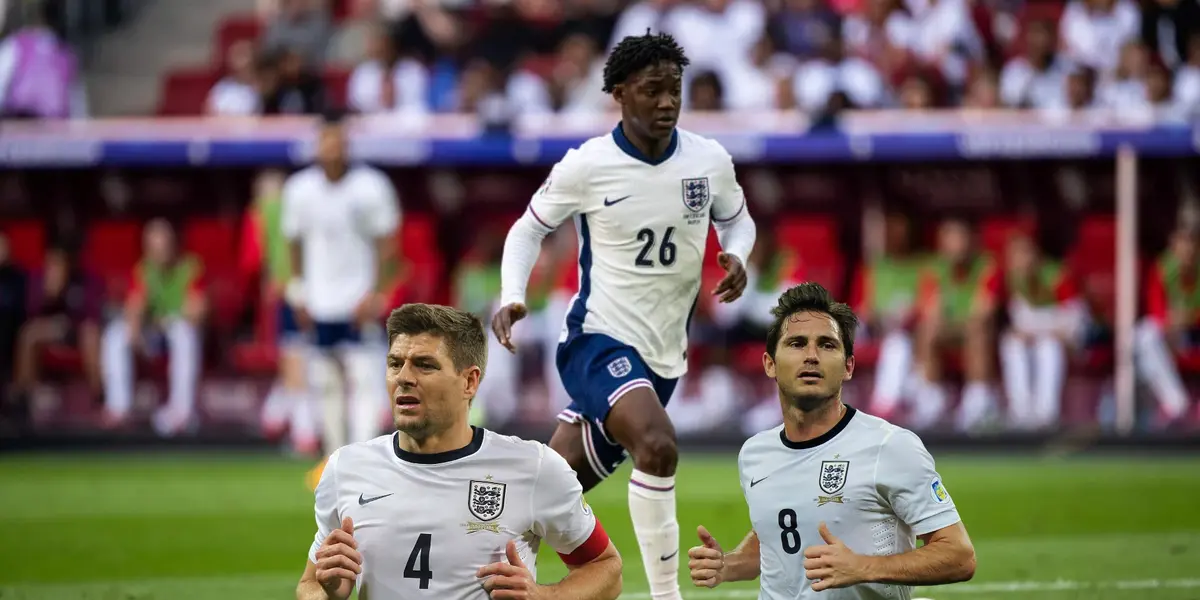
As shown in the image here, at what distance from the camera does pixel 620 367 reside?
6457 mm

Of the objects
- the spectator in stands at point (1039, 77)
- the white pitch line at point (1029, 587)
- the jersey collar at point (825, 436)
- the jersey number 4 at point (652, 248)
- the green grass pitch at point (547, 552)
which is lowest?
the green grass pitch at point (547, 552)

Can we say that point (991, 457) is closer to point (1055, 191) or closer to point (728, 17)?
point (1055, 191)

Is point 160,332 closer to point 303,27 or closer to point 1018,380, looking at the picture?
point 303,27

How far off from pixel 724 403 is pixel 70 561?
804cm

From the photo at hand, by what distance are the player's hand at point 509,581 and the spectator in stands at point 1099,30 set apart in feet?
41.5

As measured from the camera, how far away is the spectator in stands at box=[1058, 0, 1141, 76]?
16.0m

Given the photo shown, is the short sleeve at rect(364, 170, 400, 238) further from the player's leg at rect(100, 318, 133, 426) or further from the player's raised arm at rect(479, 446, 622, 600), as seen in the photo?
the player's raised arm at rect(479, 446, 622, 600)

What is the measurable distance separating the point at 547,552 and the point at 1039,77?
28.7 ft

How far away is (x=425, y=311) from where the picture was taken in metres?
4.60

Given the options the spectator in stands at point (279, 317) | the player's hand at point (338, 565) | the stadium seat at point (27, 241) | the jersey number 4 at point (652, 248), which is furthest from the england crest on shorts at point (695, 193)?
the stadium seat at point (27, 241)

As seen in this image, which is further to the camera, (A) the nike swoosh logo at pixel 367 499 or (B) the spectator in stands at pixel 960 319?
(B) the spectator in stands at pixel 960 319

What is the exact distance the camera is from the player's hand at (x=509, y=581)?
4.48m

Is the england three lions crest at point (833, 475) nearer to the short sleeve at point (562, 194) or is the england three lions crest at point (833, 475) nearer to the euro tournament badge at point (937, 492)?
the euro tournament badge at point (937, 492)

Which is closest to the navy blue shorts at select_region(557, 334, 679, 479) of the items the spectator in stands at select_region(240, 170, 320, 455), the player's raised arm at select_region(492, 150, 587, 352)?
the player's raised arm at select_region(492, 150, 587, 352)
